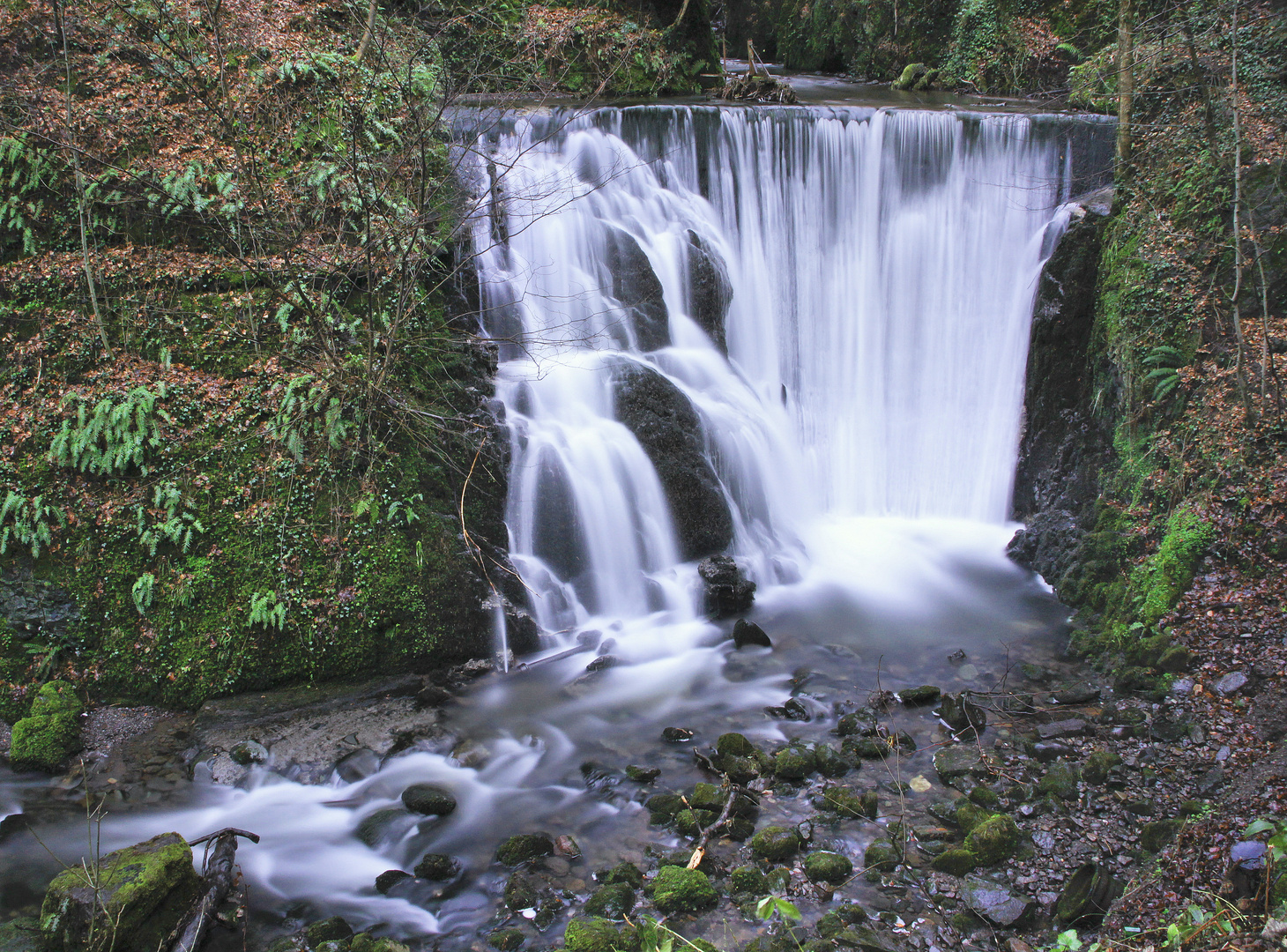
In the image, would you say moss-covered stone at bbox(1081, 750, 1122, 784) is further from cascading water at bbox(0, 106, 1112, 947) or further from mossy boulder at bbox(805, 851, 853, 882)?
mossy boulder at bbox(805, 851, 853, 882)

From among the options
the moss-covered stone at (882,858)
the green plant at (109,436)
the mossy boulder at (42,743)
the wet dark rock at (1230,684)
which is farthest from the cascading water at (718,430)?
the green plant at (109,436)

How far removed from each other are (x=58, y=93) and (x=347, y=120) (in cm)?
314

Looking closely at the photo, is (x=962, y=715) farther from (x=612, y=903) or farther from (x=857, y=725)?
(x=612, y=903)

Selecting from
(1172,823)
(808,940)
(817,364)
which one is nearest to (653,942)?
(808,940)

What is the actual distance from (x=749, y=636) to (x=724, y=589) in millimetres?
724

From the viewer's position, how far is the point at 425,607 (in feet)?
23.8

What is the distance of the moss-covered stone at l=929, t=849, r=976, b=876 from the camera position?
468 centimetres

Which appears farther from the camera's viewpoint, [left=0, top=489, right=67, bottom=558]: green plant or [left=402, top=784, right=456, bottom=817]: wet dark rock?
[left=0, top=489, right=67, bottom=558]: green plant

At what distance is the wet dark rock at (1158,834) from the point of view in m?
4.69

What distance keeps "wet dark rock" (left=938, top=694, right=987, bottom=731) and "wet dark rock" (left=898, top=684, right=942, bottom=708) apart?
26 cm

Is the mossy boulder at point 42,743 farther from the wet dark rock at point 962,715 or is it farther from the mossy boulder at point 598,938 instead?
the wet dark rock at point 962,715

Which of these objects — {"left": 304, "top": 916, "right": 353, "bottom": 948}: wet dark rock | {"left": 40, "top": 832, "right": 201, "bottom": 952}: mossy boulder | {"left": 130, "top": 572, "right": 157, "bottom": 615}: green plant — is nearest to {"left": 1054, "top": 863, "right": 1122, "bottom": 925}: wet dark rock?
{"left": 304, "top": 916, "right": 353, "bottom": 948}: wet dark rock

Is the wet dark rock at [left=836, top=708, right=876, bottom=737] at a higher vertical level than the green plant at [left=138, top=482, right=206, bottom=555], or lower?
lower

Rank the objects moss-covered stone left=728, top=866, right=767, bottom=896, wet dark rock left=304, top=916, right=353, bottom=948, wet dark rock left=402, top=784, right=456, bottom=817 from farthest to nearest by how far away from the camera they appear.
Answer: wet dark rock left=402, top=784, right=456, bottom=817, moss-covered stone left=728, top=866, right=767, bottom=896, wet dark rock left=304, top=916, right=353, bottom=948
